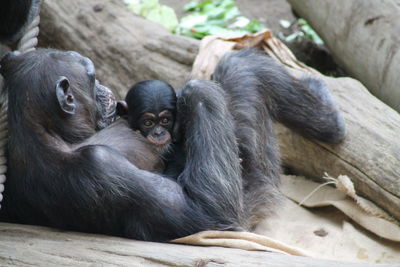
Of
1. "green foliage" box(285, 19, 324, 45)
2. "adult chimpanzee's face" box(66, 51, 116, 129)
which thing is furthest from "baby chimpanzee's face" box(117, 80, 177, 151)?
"green foliage" box(285, 19, 324, 45)

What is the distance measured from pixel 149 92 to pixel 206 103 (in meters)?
0.42

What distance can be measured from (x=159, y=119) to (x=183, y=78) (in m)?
1.58

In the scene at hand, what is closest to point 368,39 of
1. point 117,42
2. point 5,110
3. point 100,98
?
point 117,42

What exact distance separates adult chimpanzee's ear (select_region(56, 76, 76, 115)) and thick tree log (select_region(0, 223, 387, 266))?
745mm

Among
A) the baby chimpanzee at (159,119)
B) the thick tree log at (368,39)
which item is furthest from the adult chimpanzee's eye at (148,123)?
the thick tree log at (368,39)

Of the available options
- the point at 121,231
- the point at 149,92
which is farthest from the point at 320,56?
the point at 121,231

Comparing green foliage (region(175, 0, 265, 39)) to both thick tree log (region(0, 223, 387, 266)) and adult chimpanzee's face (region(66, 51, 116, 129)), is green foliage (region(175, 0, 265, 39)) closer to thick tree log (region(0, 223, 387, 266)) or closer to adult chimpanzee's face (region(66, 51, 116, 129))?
adult chimpanzee's face (region(66, 51, 116, 129))

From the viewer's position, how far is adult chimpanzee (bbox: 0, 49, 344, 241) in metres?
3.58

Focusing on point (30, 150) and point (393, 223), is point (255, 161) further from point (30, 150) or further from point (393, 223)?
point (30, 150)

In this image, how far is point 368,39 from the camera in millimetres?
5727

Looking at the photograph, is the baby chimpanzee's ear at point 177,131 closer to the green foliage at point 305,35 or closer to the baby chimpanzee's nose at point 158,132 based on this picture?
the baby chimpanzee's nose at point 158,132

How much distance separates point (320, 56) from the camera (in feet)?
25.0

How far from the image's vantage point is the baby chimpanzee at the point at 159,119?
4.12m

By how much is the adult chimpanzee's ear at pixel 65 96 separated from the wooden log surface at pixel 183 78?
6.48 ft
